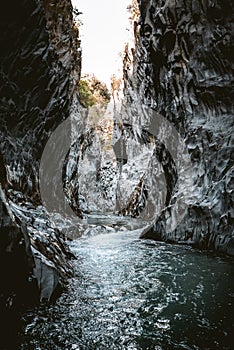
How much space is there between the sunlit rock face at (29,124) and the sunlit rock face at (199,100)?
174 inches

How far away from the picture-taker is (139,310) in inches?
168

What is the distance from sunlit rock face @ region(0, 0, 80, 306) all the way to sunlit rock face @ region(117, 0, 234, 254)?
4427mm

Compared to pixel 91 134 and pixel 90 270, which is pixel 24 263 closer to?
pixel 90 270

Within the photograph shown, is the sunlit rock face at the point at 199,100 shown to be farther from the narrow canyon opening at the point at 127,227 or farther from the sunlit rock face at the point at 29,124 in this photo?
the sunlit rock face at the point at 29,124

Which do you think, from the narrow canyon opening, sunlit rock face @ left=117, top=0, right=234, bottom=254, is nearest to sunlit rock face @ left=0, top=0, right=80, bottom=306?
the narrow canyon opening

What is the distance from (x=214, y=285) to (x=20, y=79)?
8973mm

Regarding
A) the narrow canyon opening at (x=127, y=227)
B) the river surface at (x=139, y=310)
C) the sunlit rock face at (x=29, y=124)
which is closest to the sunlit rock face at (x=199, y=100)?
the narrow canyon opening at (x=127, y=227)

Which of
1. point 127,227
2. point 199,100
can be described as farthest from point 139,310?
point 127,227

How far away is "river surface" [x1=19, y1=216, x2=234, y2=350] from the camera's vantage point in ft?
Result: 10.8

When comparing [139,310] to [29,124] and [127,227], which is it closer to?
[29,124]

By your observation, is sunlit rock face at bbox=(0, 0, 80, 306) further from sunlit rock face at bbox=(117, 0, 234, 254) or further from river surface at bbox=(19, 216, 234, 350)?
sunlit rock face at bbox=(117, 0, 234, 254)

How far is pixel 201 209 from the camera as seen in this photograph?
31.3 feet

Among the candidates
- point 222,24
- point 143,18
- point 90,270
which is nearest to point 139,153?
point 143,18

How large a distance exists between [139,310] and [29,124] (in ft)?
29.5
